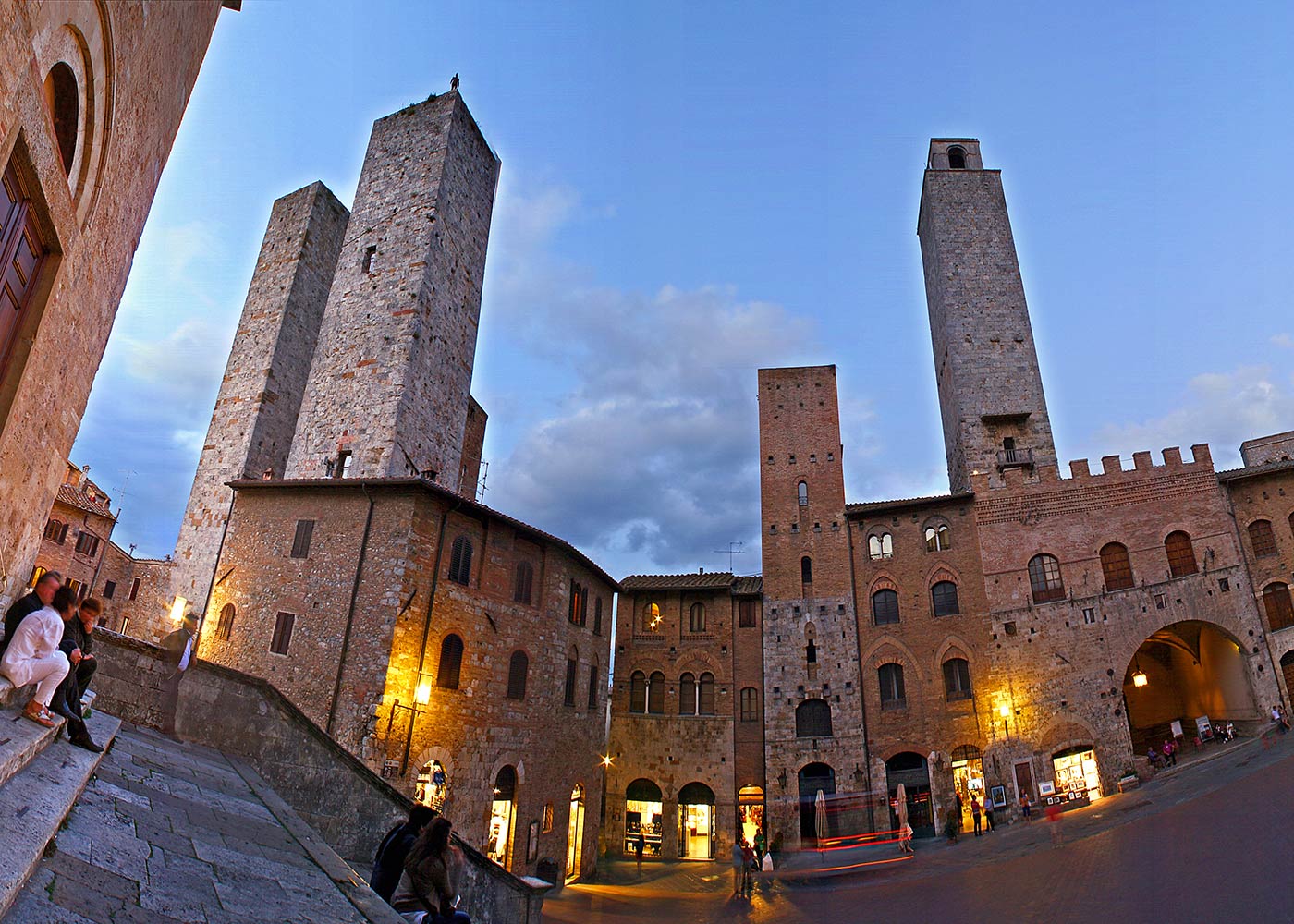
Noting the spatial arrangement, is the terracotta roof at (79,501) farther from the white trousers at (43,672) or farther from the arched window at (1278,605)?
the arched window at (1278,605)

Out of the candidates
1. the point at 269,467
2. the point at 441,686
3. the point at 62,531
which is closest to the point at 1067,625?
the point at 441,686

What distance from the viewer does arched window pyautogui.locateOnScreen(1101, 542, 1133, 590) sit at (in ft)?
74.6

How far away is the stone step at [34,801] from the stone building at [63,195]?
7.57ft

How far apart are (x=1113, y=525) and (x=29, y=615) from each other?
2730 centimetres

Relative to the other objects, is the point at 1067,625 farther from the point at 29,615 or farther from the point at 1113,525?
the point at 29,615

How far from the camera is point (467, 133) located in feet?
77.9

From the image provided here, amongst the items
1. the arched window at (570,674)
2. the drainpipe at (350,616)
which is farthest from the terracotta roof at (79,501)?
the arched window at (570,674)

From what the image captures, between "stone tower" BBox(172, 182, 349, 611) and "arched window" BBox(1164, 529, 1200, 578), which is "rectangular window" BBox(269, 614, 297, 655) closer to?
"stone tower" BBox(172, 182, 349, 611)

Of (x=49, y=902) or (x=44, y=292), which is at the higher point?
(x=44, y=292)

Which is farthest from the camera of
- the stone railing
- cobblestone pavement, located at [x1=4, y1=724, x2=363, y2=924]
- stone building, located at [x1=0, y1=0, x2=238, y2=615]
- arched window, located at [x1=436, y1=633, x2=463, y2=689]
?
arched window, located at [x1=436, y1=633, x2=463, y2=689]

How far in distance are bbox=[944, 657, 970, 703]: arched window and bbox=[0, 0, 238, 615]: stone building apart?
80.6 feet

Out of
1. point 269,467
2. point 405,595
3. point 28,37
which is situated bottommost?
point 405,595

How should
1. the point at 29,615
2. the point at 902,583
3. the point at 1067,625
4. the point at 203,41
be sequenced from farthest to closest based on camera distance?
the point at 902,583 → the point at 1067,625 → the point at 203,41 → the point at 29,615

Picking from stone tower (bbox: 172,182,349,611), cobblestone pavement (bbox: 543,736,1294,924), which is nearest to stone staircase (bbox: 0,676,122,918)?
cobblestone pavement (bbox: 543,736,1294,924)
